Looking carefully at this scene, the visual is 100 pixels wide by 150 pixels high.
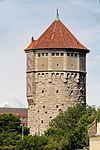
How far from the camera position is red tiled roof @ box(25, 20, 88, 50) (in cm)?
12050

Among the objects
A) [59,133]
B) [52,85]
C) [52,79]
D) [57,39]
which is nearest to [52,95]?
[52,85]

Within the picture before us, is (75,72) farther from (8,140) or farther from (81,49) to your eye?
(8,140)

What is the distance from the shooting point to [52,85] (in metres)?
119

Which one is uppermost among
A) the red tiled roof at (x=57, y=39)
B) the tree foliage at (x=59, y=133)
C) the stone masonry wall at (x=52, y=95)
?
the red tiled roof at (x=57, y=39)

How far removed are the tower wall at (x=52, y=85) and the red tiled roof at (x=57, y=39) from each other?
0.99 m

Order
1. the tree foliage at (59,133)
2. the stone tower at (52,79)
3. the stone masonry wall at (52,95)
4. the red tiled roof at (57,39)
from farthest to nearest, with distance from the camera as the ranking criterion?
the red tiled roof at (57,39) → the stone tower at (52,79) → the stone masonry wall at (52,95) → the tree foliage at (59,133)

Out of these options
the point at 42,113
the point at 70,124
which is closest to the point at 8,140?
the point at 70,124

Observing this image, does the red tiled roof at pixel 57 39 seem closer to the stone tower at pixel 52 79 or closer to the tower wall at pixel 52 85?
the stone tower at pixel 52 79

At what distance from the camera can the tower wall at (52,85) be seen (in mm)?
118938

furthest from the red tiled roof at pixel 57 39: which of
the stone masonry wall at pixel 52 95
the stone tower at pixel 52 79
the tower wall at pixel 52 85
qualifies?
the stone masonry wall at pixel 52 95

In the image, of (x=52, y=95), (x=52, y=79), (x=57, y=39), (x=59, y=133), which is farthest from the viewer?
(x=57, y=39)

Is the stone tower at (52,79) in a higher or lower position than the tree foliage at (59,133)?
higher

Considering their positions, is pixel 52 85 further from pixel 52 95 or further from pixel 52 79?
pixel 52 95

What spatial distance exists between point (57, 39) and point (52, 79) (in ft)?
19.8
